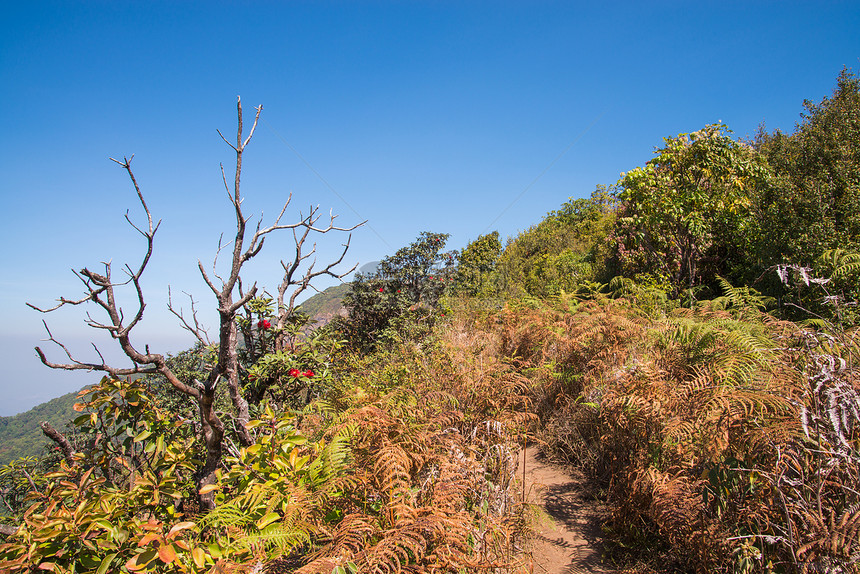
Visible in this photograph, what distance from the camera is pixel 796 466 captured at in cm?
201

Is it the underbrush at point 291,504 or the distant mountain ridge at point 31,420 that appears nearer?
the underbrush at point 291,504

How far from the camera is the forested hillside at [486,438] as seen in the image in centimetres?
184

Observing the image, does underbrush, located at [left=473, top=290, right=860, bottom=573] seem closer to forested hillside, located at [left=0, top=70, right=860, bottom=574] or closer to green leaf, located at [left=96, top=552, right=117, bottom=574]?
forested hillside, located at [left=0, top=70, right=860, bottom=574]

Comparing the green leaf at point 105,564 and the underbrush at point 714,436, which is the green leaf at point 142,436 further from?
the underbrush at point 714,436

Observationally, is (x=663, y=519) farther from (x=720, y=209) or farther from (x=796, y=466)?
(x=720, y=209)

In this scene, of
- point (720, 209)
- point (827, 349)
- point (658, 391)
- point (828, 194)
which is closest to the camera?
point (827, 349)

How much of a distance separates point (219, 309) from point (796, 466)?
3080 millimetres

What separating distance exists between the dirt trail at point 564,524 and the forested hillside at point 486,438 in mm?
145

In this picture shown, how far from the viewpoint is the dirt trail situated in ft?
9.56

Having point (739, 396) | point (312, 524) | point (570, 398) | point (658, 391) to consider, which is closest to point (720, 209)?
point (570, 398)

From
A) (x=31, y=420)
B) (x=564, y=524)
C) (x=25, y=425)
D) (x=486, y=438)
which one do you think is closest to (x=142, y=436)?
(x=486, y=438)

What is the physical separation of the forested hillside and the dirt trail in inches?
5.7

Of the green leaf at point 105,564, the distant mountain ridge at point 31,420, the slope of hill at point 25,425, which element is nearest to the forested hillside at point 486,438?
the green leaf at point 105,564

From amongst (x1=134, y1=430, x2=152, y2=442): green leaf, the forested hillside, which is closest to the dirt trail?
the forested hillside
